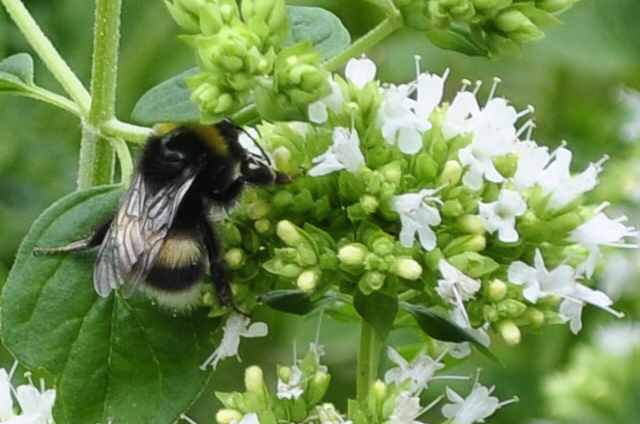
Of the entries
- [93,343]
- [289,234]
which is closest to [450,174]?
[289,234]

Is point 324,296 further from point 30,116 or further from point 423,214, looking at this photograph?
point 30,116

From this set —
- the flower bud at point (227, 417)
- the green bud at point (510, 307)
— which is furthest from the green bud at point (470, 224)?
the flower bud at point (227, 417)

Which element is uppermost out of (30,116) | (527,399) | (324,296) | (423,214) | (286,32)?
(286,32)

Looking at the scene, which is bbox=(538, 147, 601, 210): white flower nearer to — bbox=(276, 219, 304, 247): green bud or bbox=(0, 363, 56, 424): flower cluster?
bbox=(276, 219, 304, 247): green bud

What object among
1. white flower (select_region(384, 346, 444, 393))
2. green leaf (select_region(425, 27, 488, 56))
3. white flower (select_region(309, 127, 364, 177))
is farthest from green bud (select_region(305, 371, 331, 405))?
green leaf (select_region(425, 27, 488, 56))

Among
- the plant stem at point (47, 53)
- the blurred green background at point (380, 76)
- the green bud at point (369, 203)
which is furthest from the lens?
the blurred green background at point (380, 76)

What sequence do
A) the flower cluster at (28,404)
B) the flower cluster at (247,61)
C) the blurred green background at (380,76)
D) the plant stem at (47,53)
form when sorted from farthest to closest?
1. the blurred green background at (380,76)
2. the plant stem at (47,53)
3. the flower cluster at (28,404)
4. the flower cluster at (247,61)

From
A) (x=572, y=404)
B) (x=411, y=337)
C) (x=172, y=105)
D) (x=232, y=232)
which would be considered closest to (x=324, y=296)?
(x=232, y=232)

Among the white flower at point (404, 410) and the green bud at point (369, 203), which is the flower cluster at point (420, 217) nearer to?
the green bud at point (369, 203)
